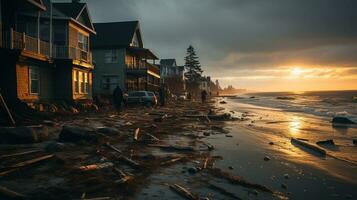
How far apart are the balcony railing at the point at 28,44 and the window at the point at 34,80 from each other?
4.05ft

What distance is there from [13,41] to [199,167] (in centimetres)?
1519

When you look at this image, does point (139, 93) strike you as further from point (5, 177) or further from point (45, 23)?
point (5, 177)

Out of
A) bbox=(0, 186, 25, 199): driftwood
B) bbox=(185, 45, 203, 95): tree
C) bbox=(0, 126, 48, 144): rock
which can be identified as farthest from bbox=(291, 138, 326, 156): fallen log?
bbox=(185, 45, 203, 95): tree

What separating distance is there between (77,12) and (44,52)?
689 cm

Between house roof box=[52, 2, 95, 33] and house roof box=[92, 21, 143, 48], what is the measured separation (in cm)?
910

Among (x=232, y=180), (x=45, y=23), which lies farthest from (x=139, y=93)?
(x=232, y=180)

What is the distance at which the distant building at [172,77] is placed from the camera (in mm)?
80438

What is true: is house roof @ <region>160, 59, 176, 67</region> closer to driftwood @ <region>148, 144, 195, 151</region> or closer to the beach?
the beach

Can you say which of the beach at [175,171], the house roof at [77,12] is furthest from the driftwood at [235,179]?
the house roof at [77,12]

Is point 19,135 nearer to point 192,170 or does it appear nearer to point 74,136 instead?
point 74,136

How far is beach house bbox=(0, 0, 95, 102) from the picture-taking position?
18.6 m

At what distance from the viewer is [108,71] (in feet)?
129

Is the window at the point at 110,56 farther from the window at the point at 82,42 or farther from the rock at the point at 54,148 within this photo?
the rock at the point at 54,148

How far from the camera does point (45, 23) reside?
79.7 ft
